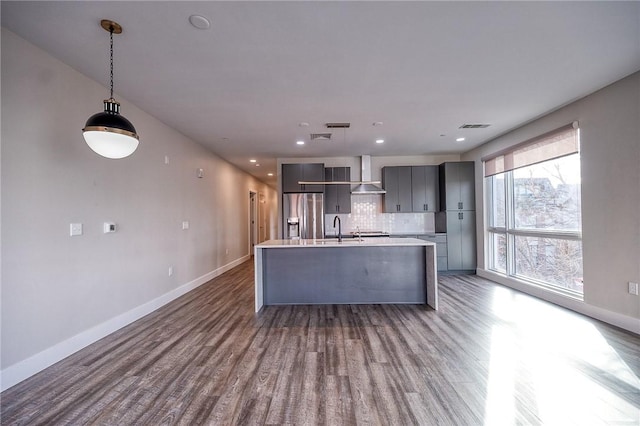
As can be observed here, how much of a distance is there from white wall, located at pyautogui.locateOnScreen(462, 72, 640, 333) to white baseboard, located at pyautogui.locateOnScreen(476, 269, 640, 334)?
1 centimetres

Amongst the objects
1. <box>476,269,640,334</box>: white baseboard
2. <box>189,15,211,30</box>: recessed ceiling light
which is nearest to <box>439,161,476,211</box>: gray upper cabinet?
<box>476,269,640,334</box>: white baseboard

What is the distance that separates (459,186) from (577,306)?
9.61ft

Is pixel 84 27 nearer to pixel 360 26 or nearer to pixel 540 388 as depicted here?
pixel 360 26

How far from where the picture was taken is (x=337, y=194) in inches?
246

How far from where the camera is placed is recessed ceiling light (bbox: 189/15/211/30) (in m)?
1.92

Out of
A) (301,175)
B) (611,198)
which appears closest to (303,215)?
(301,175)

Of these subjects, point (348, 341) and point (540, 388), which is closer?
point (540, 388)

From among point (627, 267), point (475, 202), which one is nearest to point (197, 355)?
point (627, 267)

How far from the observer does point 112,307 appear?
3020mm

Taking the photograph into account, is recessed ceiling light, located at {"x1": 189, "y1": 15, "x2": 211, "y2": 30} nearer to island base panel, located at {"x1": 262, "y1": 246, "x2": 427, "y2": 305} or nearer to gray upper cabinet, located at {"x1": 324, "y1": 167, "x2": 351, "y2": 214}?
island base panel, located at {"x1": 262, "y1": 246, "x2": 427, "y2": 305}

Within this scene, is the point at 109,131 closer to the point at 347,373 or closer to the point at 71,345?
the point at 71,345

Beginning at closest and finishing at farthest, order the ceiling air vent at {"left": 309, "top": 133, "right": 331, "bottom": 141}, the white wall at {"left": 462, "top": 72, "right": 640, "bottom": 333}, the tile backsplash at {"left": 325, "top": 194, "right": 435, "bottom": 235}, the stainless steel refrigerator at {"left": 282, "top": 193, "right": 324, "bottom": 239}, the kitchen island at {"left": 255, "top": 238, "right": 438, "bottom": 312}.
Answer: the white wall at {"left": 462, "top": 72, "right": 640, "bottom": 333} → the kitchen island at {"left": 255, "top": 238, "right": 438, "bottom": 312} → the ceiling air vent at {"left": 309, "top": 133, "right": 331, "bottom": 141} → the stainless steel refrigerator at {"left": 282, "top": 193, "right": 324, "bottom": 239} → the tile backsplash at {"left": 325, "top": 194, "right": 435, "bottom": 235}

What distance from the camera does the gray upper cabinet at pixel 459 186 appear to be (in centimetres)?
579

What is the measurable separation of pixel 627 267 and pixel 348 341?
3116 mm
